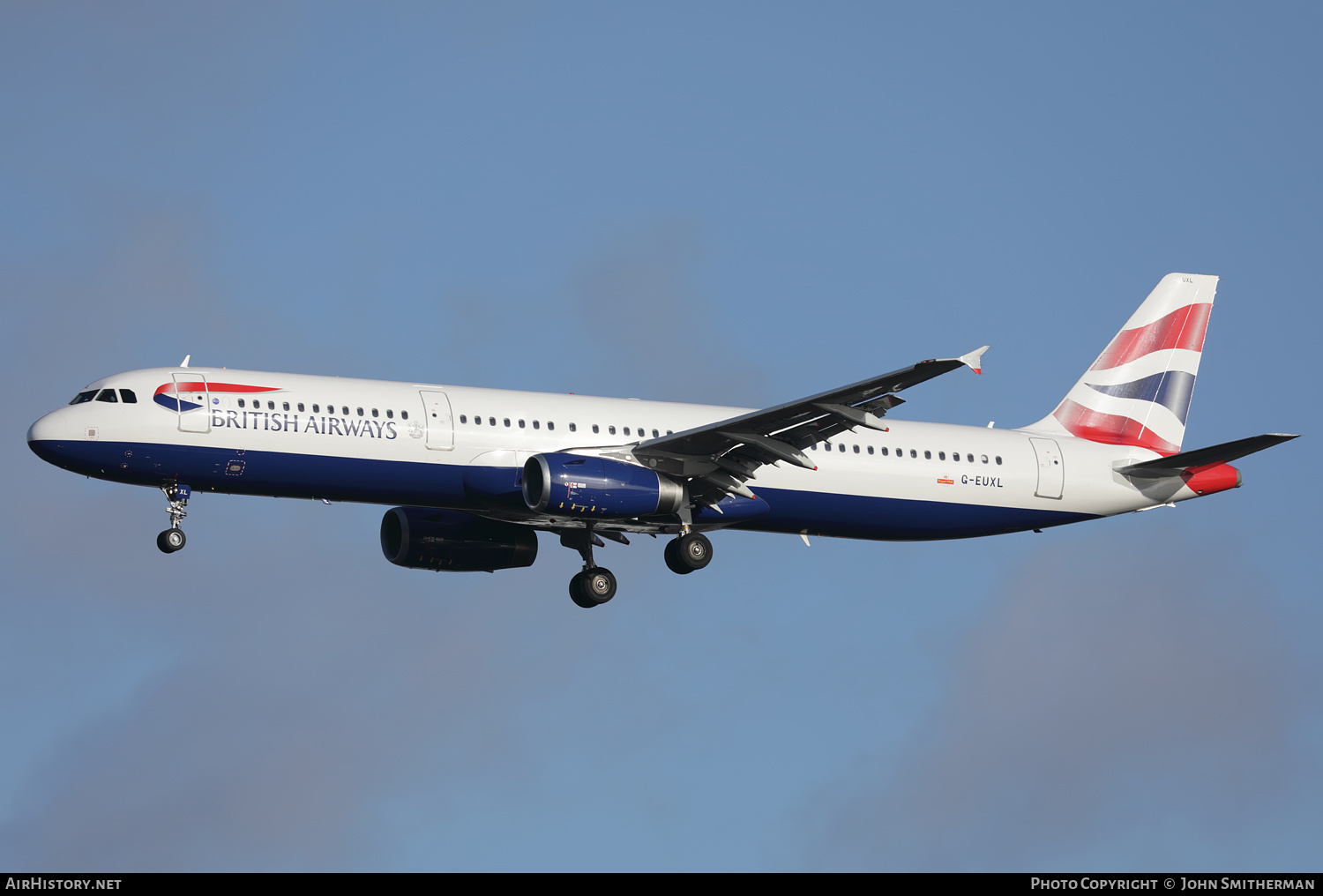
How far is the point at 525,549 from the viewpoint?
4822 cm

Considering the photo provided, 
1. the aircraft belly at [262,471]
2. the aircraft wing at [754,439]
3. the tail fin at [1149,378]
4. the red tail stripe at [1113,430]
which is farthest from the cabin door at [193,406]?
the red tail stripe at [1113,430]

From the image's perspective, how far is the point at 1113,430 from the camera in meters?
51.3

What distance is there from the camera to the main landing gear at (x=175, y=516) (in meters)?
40.7

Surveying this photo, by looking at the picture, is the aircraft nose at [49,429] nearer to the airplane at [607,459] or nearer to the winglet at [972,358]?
the airplane at [607,459]

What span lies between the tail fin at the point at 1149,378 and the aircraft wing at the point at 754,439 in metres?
9.46

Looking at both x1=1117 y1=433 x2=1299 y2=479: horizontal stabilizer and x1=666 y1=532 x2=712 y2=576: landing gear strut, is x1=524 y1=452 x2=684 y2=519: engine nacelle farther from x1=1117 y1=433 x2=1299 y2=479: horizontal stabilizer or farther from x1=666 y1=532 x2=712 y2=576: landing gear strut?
x1=1117 y1=433 x2=1299 y2=479: horizontal stabilizer

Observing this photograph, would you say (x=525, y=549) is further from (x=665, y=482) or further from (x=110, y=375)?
(x=110, y=375)

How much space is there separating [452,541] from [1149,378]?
2124cm

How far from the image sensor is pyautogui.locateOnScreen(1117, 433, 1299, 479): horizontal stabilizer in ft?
141

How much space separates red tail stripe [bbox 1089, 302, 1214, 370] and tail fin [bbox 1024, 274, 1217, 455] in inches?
1.0

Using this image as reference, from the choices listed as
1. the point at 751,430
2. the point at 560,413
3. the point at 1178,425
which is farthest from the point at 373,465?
the point at 1178,425

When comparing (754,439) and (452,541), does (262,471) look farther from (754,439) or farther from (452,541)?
(754,439)
